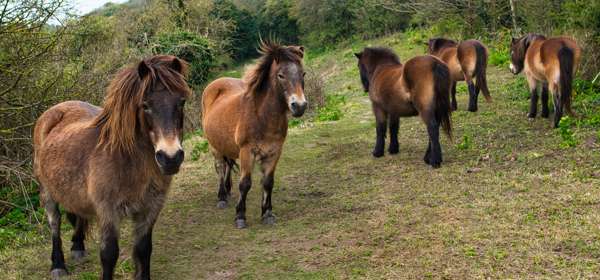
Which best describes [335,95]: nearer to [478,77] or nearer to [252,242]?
[478,77]

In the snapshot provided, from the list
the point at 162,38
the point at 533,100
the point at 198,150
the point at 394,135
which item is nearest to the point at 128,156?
the point at 394,135

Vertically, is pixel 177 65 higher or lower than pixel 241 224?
higher

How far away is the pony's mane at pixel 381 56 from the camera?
328 inches

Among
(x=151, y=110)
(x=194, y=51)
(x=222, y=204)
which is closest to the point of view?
(x=151, y=110)

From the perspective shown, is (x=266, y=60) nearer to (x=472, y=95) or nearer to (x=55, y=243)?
(x=55, y=243)

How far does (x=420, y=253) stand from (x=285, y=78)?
2.19 metres

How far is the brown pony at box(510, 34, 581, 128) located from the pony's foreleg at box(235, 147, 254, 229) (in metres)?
4.88

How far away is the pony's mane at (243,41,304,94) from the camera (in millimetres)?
5426

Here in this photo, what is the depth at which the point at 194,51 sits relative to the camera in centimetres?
2025

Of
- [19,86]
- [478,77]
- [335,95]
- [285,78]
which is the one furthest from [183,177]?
[335,95]

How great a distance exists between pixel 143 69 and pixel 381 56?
545 cm

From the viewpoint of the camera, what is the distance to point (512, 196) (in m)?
5.48

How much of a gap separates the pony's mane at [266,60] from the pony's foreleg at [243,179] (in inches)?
28.2

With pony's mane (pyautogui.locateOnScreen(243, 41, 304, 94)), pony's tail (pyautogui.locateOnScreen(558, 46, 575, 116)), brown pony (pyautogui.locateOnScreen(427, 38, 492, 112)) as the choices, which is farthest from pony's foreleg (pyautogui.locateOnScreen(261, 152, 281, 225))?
brown pony (pyautogui.locateOnScreen(427, 38, 492, 112))
